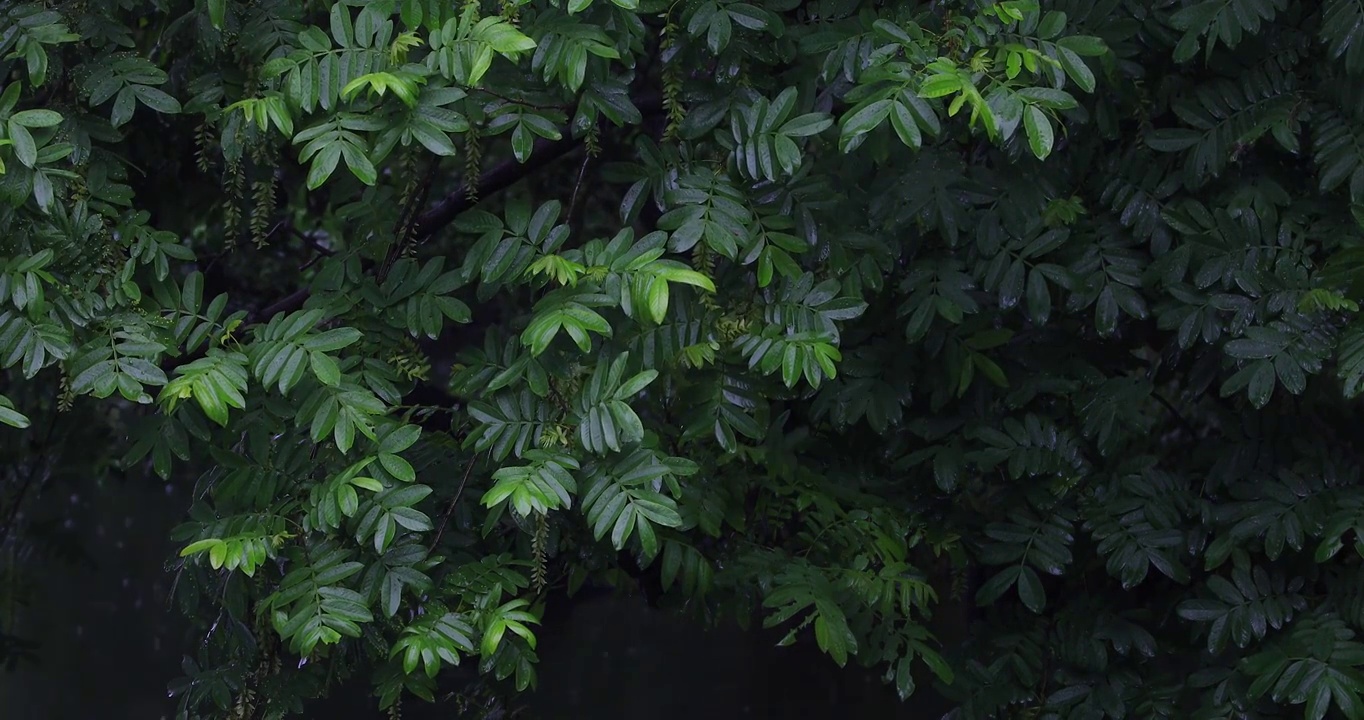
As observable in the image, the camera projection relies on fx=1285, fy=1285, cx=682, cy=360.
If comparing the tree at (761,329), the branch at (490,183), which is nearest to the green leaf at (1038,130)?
the tree at (761,329)

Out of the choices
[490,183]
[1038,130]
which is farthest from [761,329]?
[490,183]

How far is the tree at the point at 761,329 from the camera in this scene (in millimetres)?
1835

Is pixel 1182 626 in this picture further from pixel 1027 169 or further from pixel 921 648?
pixel 1027 169

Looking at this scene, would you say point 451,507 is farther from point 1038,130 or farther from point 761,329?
point 1038,130

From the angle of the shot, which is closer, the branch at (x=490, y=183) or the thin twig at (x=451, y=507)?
the thin twig at (x=451, y=507)

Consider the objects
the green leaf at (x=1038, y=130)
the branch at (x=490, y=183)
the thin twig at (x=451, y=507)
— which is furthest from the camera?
the branch at (x=490, y=183)

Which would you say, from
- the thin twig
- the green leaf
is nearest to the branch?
the thin twig

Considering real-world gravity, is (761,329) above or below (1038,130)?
below

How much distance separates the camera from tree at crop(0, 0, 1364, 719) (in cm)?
183

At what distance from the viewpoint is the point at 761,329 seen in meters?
1.97

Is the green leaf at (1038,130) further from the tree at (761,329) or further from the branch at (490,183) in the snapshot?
the branch at (490,183)

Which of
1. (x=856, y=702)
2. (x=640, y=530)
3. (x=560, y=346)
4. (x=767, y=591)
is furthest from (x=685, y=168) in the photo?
(x=856, y=702)

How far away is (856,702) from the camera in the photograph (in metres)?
5.05

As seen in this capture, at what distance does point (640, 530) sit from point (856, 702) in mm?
3530
